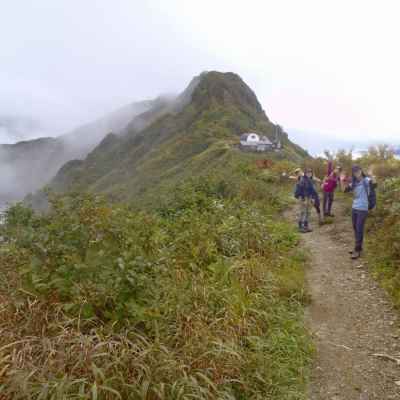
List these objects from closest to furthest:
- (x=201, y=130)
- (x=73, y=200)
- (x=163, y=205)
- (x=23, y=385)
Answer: (x=23, y=385) < (x=73, y=200) < (x=163, y=205) < (x=201, y=130)

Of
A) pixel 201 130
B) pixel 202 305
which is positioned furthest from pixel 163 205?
pixel 201 130

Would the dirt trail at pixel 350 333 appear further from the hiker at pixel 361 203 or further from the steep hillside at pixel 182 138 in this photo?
the steep hillside at pixel 182 138

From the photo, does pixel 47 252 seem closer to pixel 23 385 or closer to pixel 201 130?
pixel 23 385

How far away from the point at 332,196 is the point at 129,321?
26.1 ft

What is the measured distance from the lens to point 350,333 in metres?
4.59

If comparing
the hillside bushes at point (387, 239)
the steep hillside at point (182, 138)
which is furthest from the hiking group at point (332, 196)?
the steep hillside at point (182, 138)

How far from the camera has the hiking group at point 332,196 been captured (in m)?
6.98

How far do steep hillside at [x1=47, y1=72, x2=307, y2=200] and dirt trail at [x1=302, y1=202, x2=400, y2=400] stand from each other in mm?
59144

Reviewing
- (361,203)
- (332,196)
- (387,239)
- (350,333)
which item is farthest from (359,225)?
(332,196)

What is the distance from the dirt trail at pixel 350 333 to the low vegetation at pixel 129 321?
0.79 feet

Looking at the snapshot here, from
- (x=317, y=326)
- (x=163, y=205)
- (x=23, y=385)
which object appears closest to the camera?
(x=23, y=385)

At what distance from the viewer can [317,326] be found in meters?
4.76

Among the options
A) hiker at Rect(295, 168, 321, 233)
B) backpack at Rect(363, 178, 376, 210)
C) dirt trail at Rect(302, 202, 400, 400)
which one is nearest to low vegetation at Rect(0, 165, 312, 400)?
dirt trail at Rect(302, 202, 400, 400)

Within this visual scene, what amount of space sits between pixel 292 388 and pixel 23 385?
2.31m
